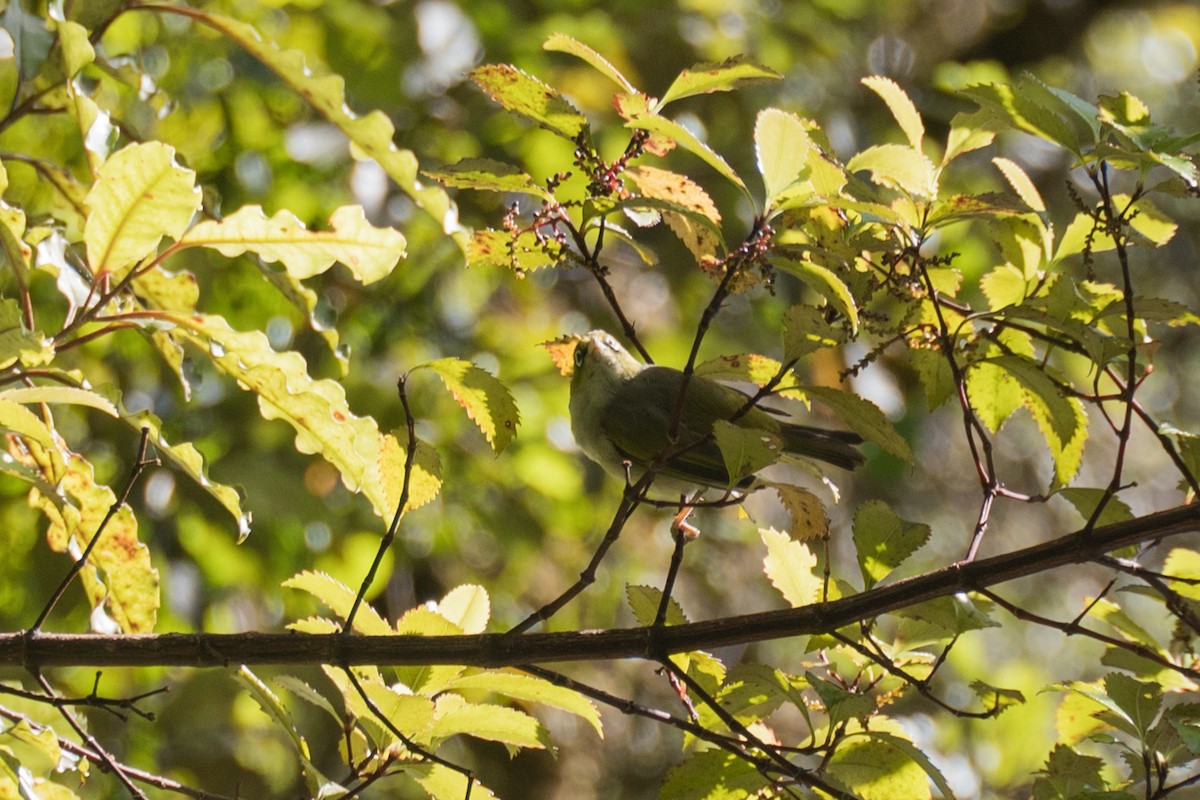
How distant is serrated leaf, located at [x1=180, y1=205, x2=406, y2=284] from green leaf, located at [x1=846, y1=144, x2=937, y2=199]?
1.86 feet

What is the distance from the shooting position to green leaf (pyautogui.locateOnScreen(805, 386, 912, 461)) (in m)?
1.27

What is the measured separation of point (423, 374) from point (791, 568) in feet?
6.66

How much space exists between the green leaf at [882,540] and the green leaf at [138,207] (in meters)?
0.83

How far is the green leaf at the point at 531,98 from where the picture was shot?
1.28 metres

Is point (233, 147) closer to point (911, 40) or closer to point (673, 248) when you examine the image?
point (673, 248)

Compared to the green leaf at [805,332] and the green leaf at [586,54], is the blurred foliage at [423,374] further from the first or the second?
the green leaf at [586,54]

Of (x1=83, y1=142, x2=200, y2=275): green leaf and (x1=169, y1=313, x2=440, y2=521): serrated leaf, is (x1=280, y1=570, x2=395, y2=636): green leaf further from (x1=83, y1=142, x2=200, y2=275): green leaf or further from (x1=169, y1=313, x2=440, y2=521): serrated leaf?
(x1=83, y1=142, x2=200, y2=275): green leaf

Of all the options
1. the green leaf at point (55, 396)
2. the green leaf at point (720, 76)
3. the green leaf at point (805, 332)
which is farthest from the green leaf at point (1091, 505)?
the green leaf at point (55, 396)

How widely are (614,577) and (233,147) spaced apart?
1765 mm

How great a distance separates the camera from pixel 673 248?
13.1 ft

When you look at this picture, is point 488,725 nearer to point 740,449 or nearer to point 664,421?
point 740,449

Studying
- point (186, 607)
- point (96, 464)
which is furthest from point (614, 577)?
point (96, 464)

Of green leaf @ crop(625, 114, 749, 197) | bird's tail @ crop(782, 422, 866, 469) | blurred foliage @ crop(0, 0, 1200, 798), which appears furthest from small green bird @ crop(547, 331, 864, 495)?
green leaf @ crop(625, 114, 749, 197)

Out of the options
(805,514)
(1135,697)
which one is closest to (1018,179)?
(805,514)
